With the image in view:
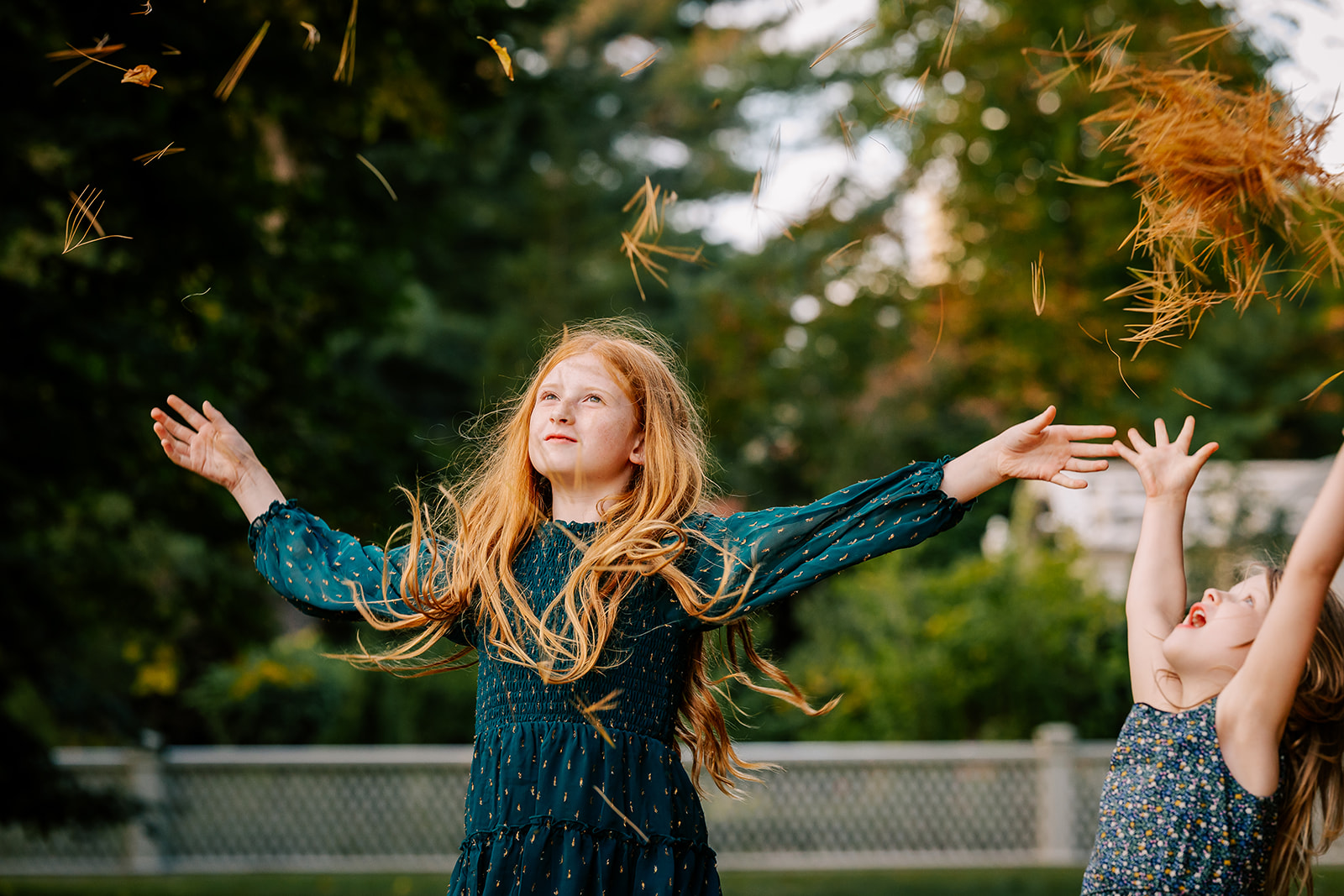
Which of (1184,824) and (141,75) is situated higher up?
(141,75)

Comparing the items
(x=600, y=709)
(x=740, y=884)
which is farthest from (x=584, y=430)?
(x=740, y=884)

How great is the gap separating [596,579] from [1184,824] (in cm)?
109

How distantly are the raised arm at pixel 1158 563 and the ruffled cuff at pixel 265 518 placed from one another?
1647 millimetres

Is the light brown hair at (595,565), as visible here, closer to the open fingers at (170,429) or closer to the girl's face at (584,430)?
the girl's face at (584,430)

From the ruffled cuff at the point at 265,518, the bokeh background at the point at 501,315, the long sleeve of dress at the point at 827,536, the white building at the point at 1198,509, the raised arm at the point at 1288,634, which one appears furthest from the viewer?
the white building at the point at 1198,509

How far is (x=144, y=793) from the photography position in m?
8.52

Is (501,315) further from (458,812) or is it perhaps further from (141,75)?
(141,75)

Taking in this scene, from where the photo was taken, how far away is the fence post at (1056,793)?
27.9 ft

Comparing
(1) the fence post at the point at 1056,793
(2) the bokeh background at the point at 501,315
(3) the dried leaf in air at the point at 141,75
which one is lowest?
(1) the fence post at the point at 1056,793

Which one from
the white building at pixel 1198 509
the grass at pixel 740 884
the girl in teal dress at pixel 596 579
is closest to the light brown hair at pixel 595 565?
the girl in teal dress at pixel 596 579

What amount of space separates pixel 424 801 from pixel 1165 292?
7.56 m

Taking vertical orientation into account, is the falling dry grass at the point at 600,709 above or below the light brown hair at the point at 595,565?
below

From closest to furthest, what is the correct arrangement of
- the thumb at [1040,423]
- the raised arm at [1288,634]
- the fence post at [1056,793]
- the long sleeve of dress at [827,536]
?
the raised arm at [1288,634] → the thumb at [1040,423] → the long sleeve of dress at [827,536] → the fence post at [1056,793]

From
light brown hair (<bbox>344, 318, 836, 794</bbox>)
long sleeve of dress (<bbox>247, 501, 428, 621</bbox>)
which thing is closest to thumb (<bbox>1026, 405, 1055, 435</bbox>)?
light brown hair (<bbox>344, 318, 836, 794</bbox>)
